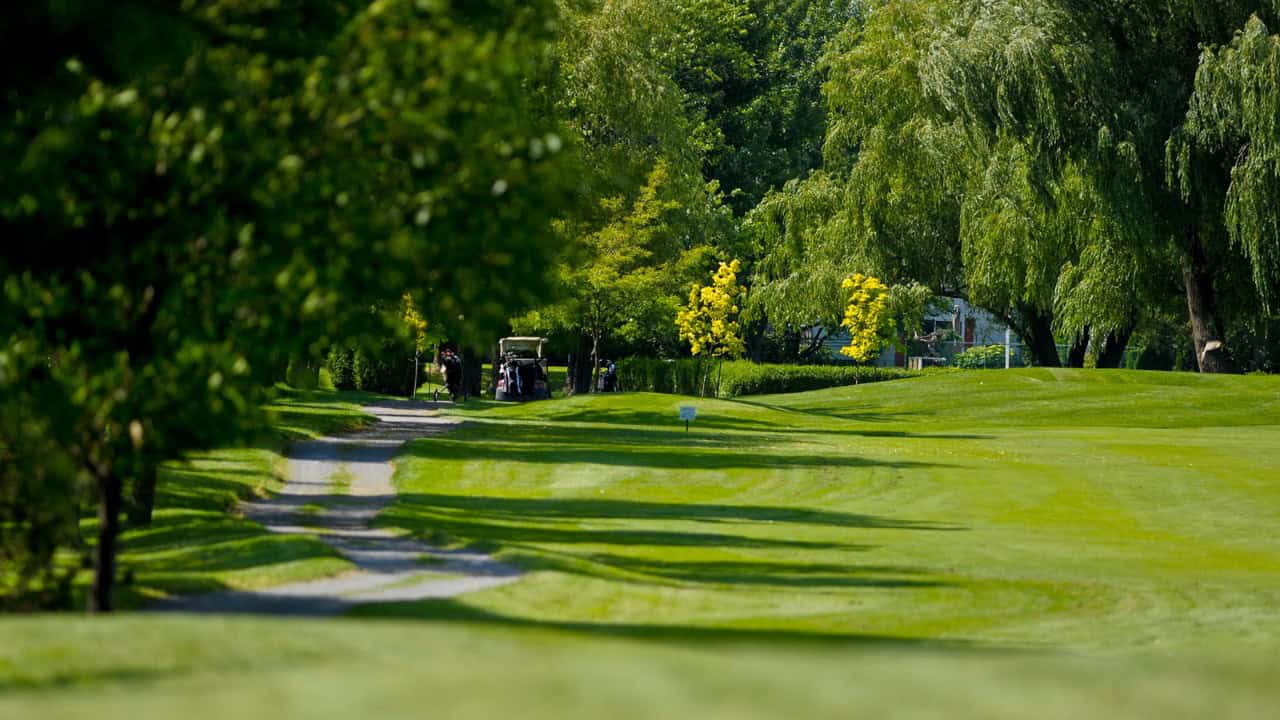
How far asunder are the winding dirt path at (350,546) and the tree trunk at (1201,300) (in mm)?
21321

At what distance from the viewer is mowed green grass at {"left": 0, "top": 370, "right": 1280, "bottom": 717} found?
792 cm

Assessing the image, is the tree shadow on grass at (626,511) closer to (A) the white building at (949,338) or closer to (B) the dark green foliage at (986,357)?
(A) the white building at (949,338)

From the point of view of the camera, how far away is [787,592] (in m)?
16.4

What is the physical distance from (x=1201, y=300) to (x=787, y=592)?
31556mm

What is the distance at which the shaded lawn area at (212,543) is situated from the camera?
49.8 feet

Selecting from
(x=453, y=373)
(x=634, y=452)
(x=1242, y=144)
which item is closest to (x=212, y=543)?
(x=634, y=452)

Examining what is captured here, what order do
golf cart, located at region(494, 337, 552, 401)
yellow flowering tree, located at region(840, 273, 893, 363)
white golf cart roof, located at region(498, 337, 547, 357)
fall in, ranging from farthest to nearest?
white golf cart roof, located at region(498, 337, 547, 357), golf cart, located at region(494, 337, 552, 401), yellow flowering tree, located at region(840, 273, 893, 363)

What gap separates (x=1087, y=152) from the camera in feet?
141

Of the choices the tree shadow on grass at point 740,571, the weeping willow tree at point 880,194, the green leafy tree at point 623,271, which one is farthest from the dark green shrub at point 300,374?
the weeping willow tree at point 880,194

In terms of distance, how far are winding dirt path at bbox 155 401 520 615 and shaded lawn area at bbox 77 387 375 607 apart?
0.33 metres

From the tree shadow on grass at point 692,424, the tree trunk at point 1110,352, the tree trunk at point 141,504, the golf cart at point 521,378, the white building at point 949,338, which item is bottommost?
the tree trunk at point 141,504

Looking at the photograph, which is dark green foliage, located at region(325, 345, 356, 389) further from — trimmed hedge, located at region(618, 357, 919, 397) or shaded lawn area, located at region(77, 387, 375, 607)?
Answer: shaded lawn area, located at region(77, 387, 375, 607)

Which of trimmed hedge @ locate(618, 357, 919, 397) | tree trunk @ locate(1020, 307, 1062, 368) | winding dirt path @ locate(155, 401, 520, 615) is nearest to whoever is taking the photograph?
winding dirt path @ locate(155, 401, 520, 615)

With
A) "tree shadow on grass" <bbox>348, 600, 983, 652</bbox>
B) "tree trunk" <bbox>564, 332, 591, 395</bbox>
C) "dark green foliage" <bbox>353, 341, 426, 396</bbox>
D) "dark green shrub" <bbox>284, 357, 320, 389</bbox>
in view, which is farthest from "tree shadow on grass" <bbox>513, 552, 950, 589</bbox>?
"dark green foliage" <bbox>353, 341, 426, 396</bbox>
